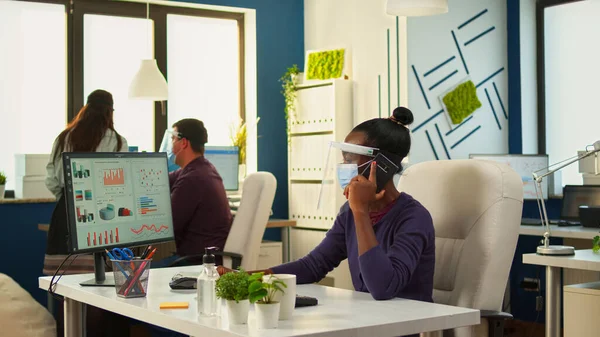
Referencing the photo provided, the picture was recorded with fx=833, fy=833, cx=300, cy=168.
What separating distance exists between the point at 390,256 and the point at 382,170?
1.04 feet

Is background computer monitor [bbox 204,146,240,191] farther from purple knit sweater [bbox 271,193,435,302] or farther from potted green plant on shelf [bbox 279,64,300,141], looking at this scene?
purple knit sweater [bbox 271,193,435,302]

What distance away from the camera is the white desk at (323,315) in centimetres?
178

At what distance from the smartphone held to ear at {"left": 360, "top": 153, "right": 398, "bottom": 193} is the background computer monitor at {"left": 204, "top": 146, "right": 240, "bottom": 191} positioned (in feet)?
11.6

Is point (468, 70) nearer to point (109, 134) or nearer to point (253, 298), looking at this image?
point (109, 134)

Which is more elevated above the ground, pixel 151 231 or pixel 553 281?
pixel 151 231

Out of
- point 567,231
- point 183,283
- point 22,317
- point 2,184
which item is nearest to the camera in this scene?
point 183,283

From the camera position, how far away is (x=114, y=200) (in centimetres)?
270

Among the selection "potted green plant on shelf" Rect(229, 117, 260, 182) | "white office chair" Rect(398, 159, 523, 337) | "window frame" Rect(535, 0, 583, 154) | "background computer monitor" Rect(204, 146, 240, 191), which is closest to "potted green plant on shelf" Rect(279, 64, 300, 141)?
"potted green plant on shelf" Rect(229, 117, 260, 182)

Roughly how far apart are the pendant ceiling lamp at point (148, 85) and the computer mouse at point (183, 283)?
3.26 meters

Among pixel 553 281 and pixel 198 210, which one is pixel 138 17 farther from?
pixel 553 281

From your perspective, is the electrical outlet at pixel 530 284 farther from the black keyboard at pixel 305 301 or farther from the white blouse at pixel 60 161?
the black keyboard at pixel 305 301

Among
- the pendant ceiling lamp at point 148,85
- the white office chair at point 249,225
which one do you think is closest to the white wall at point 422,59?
the pendant ceiling lamp at point 148,85

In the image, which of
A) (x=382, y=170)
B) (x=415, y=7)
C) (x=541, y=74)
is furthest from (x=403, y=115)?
(x=541, y=74)

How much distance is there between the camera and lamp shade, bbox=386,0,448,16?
14.4 ft
